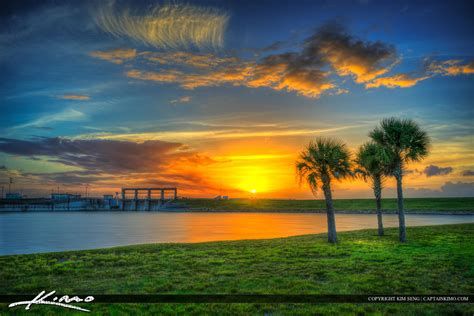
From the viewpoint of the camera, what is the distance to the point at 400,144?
2856 centimetres

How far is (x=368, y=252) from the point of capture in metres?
21.2

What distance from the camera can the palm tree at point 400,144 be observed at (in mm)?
28062

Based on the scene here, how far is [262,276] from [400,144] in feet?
64.7

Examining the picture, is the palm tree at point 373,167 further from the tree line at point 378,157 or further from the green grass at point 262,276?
the green grass at point 262,276

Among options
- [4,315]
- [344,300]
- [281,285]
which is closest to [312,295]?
[344,300]

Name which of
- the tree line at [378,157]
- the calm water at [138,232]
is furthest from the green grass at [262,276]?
the calm water at [138,232]

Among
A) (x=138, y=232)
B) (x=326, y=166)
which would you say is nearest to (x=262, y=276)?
(x=326, y=166)

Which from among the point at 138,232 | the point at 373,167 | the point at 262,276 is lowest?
the point at 138,232

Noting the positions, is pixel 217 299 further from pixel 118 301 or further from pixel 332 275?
pixel 332 275

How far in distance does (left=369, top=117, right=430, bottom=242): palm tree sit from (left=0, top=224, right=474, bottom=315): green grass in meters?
8.03

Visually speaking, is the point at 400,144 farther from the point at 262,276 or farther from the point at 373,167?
the point at 262,276

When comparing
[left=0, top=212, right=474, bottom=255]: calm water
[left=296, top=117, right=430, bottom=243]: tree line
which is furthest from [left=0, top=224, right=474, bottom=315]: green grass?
[left=0, top=212, right=474, bottom=255]: calm water

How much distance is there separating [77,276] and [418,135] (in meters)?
26.5

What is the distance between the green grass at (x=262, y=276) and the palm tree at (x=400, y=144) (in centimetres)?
803
